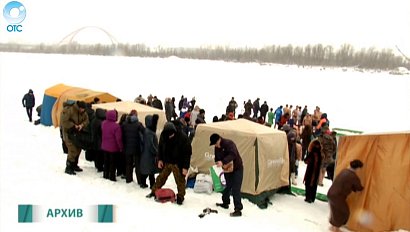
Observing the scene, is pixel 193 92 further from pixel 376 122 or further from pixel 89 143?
pixel 89 143

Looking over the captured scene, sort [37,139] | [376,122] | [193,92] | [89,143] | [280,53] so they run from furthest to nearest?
[280,53] < [193,92] < [376,122] < [37,139] < [89,143]

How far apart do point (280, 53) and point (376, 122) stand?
5865 centimetres

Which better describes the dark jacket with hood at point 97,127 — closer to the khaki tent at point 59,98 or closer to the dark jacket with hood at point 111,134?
the dark jacket with hood at point 111,134

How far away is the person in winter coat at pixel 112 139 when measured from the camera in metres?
7.77

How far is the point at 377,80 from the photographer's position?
50.4 m

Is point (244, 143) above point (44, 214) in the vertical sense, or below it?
above

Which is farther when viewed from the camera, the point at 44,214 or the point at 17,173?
the point at 17,173

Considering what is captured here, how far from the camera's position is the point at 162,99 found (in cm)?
3578

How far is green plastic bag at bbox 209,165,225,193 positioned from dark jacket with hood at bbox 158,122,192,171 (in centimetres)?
91

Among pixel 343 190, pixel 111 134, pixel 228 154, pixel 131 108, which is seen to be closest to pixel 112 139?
pixel 111 134

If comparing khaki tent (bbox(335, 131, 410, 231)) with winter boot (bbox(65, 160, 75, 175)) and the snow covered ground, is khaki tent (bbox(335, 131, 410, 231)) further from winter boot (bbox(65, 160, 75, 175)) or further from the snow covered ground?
winter boot (bbox(65, 160, 75, 175))

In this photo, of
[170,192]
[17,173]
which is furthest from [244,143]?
[17,173]

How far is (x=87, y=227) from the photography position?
5578mm

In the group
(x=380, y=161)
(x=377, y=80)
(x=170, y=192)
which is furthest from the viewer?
(x=377, y=80)
